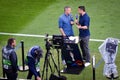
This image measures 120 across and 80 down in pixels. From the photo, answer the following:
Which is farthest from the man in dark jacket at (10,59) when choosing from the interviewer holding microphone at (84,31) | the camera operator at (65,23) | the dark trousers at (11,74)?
the interviewer holding microphone at (84,31)

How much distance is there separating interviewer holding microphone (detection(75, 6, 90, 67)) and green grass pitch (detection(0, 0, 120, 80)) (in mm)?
792

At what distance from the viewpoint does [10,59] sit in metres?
13.5

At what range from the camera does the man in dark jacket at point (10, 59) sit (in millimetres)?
13461

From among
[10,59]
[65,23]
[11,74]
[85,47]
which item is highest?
[65,23]

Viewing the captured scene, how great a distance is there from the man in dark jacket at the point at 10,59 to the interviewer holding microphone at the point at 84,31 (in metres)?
3.19

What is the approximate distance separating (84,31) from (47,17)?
5.21 meters

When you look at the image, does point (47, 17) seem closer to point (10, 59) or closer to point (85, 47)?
point (85, 47)

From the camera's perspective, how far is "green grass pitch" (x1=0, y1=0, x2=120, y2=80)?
18644 millimetres

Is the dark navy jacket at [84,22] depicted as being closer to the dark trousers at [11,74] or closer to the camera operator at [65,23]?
the camera operator at [65,23]

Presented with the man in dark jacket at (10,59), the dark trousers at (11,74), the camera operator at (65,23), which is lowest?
the dark trousers at (11,74)

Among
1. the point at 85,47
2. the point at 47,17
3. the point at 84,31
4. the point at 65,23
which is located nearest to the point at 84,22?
the point at 84,31

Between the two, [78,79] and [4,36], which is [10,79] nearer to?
[78,79]

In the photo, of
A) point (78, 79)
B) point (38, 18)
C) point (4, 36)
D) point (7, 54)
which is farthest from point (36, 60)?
point (38, 18)

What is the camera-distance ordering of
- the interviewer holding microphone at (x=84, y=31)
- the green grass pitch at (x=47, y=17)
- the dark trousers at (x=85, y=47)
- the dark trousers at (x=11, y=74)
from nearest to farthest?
the dark trousers at (x=11, y=74), the interviewer holding microphone at (x=84, y=31), the dark trousers at (x=85, y=47), the green grass pitch at (x=47, y=17)
